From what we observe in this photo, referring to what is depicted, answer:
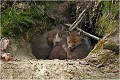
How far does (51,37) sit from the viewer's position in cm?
751

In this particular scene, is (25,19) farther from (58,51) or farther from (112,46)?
(112,46)

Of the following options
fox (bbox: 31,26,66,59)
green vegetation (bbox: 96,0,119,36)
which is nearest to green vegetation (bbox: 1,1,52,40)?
fox (bbox: 31,26,66,59)

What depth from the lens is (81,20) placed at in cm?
739

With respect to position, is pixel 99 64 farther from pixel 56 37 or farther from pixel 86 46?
pixel 56 37

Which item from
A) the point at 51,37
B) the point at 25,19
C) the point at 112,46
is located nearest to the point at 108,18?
the point at 112,46

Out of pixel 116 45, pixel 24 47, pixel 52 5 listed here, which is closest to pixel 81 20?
pixel 52 5

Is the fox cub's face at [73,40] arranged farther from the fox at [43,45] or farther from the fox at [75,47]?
the fox at [43,45]

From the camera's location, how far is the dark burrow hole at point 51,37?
22.0 ft

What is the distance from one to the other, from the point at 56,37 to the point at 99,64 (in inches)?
105

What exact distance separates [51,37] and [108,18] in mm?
1661

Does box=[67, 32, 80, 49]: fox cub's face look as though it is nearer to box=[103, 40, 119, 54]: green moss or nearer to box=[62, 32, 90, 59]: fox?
box=[62, 32, 90, 59]: fox

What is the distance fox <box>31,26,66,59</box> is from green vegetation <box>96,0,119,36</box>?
123cm

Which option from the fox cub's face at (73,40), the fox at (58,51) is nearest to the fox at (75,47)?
the fox cub's face at (73,40)

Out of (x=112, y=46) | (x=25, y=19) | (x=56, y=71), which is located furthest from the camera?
(x=25, y=19)
